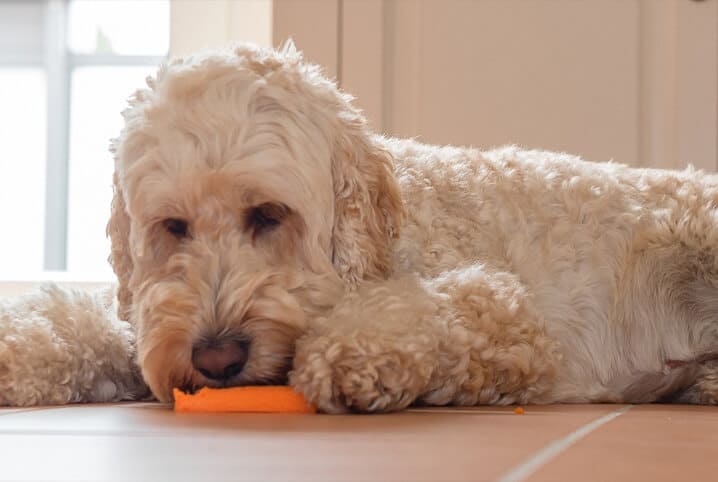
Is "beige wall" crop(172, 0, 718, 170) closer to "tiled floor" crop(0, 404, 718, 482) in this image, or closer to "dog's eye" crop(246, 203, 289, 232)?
"dog's eye" crop(246, 203, 289, 232)

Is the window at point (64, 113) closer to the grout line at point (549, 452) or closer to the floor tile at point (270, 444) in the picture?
Result: the floor tile at point (270, 444)

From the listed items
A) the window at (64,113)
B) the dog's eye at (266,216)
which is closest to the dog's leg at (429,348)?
the dog's eye at (266,216)

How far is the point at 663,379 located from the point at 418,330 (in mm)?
807

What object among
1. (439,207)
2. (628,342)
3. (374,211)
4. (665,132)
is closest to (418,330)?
(374,211)

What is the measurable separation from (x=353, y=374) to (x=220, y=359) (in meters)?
0.26

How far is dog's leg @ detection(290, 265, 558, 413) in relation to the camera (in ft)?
6.60

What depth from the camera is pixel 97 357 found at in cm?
244

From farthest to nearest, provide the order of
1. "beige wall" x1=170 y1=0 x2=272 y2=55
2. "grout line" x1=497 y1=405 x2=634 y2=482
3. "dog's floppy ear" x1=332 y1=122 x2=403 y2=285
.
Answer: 1. "beige wall" x1=170 y1=0 x2=272 y2=55
2. "dog's floppy ear" x1=332 y1=122 x2=403 y2=285
3. "grout line" x1=497 y1=405 x2=634 y2=482

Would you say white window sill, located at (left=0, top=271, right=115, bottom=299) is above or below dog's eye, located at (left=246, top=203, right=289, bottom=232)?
below

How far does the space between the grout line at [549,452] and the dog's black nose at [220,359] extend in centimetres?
66

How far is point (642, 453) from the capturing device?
1380mm

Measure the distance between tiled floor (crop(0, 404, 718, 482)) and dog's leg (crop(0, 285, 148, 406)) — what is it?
8.6 inches

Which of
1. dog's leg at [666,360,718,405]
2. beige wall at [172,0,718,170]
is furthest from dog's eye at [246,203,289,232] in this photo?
beige wall at [172,0,718,170]

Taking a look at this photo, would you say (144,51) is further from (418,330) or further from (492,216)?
(418,330)
